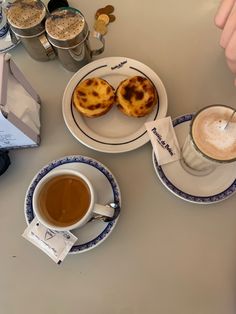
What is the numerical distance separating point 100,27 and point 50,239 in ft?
1.65

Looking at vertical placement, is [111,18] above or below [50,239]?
above

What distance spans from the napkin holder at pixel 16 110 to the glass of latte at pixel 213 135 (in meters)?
0.31

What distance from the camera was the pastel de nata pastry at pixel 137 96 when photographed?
Answer: 70 cm

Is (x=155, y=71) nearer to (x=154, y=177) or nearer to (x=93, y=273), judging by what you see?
(x=154, y=177)

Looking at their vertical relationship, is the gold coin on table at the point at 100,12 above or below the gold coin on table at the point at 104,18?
above

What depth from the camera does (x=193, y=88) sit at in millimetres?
768

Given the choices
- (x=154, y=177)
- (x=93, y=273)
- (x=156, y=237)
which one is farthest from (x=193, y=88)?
(x=93, y=273)

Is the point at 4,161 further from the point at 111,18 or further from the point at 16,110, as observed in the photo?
the point at 111,18

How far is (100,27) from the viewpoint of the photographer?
0.82 m

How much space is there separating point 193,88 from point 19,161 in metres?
0.41

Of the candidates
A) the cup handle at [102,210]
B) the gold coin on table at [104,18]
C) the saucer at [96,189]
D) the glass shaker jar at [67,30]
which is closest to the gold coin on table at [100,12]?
A: the gold coin on table at [104,18]

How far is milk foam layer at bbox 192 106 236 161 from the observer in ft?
2.01

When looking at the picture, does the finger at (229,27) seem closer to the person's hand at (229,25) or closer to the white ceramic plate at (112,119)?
the person's hand at (229,25)

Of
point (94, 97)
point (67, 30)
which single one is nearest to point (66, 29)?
point (67, 30)
